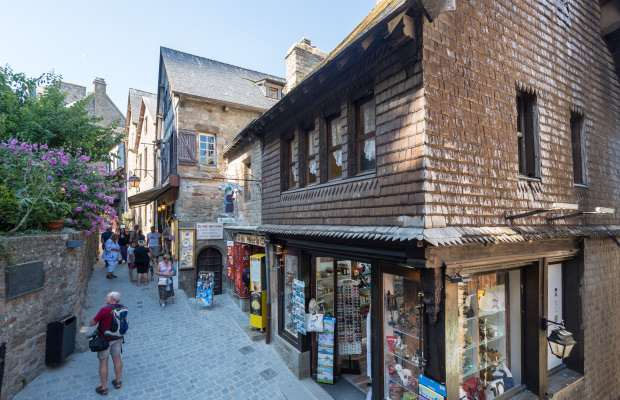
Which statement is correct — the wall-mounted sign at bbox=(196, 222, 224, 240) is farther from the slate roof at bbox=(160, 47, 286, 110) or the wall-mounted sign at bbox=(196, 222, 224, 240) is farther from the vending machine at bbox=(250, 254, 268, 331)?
the slate roof at bbox=(160, 47, 286, 110)

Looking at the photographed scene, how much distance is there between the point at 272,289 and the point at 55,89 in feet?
33.1

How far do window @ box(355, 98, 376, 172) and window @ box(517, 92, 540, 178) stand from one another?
8.83ft

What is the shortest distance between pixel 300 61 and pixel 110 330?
912 centimetres

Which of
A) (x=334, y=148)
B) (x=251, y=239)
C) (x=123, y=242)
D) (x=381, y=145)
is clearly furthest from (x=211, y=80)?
(x=381, y=145)

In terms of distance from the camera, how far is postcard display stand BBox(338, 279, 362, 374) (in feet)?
21.7

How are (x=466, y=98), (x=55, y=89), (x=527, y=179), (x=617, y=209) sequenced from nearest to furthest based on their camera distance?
(x=466, y=98)
(x=527, y=179)
(x=617, y=209)
(x=55, y=89)

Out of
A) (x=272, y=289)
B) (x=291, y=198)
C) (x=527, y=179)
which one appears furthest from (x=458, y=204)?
(x=272, y=289)

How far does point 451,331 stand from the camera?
388 cm

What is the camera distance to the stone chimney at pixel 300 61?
1011 centimetres

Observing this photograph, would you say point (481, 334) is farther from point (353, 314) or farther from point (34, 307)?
point (34, 307)

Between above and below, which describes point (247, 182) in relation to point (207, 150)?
below

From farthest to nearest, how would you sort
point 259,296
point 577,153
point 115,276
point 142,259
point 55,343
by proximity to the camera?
point 115,276
point 142,259
point 259,296
point 577,153
point 55,343

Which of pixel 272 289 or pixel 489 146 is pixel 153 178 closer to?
pixel 272 289

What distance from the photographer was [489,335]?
5070 millimetres
